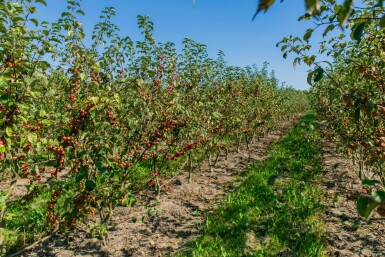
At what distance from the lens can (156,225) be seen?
6172 millimetres

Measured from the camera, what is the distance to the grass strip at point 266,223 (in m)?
4.92

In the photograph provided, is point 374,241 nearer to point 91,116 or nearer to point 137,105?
point 137,105

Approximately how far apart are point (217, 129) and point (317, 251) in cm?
503

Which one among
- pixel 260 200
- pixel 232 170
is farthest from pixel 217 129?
pixel 260 200

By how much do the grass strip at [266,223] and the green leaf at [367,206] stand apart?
242 centimetres

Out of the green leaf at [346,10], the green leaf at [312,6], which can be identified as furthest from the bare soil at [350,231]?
the green leaf at [312,6]

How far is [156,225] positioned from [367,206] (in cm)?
543

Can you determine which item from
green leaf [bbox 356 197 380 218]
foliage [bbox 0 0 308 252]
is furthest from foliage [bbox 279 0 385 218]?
foliage [bbox 0 0 308 252]

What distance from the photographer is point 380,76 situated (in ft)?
14.3

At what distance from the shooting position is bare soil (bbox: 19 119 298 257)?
5.27m

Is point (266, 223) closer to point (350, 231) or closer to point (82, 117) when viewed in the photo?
point (350, 231)

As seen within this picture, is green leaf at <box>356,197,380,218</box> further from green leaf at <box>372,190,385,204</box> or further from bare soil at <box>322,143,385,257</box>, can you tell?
bare soil at <box>322,143,385,257</box>

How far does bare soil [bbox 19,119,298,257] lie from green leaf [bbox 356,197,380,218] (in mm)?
4429

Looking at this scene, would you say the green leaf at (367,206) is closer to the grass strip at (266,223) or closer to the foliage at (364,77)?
the foliage at (364,77)
